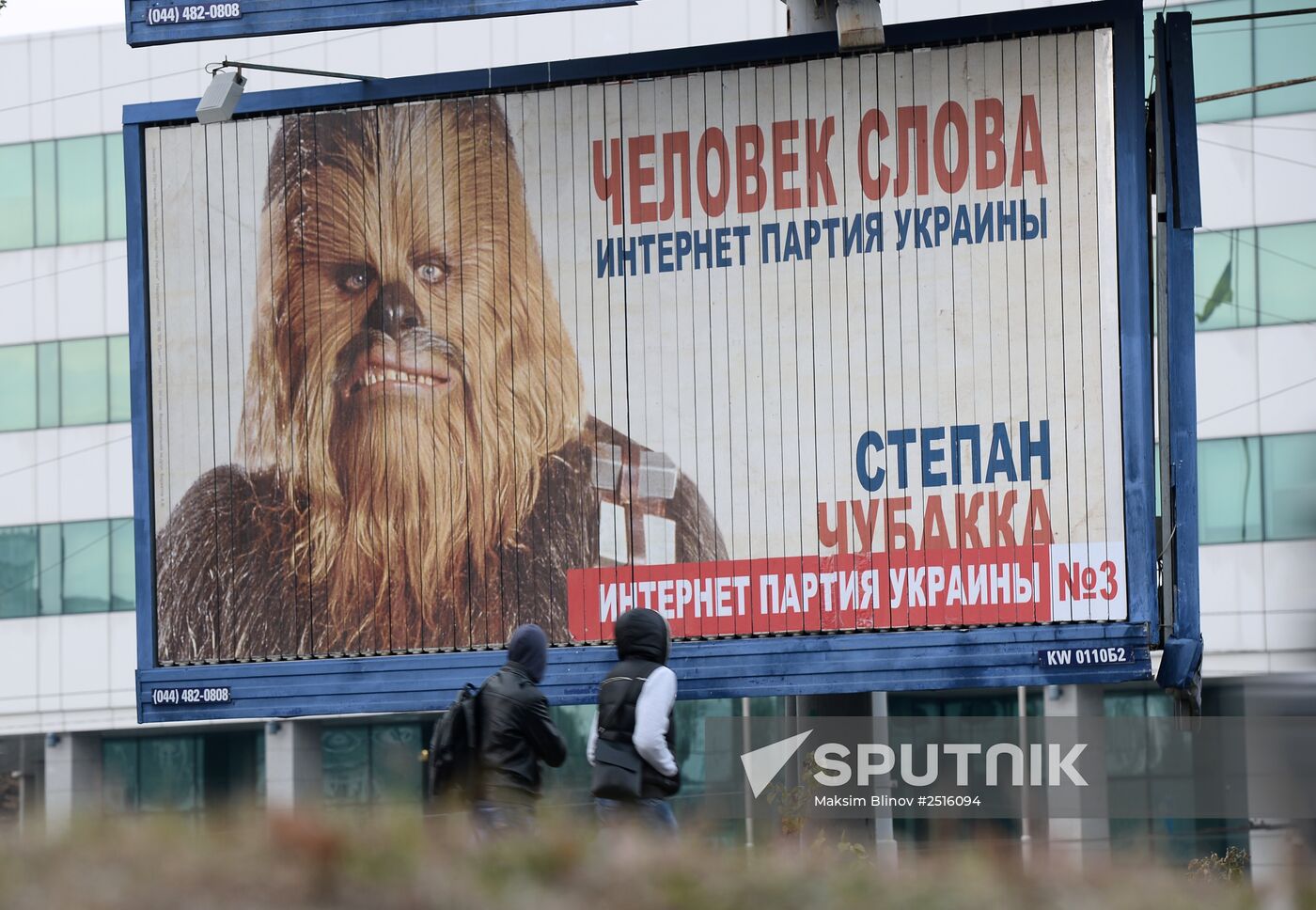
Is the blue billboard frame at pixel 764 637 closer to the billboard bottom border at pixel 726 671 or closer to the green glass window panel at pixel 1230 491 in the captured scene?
the billboard bottom border at pixel 726 671

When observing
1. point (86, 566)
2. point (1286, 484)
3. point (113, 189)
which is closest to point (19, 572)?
point (86, 566)

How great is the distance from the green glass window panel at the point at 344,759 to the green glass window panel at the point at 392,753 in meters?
0.17

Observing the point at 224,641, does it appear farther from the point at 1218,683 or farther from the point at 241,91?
the point at 1218,683

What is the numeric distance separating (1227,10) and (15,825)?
2850 centimetres

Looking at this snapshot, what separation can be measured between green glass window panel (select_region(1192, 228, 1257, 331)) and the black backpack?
80.4ft

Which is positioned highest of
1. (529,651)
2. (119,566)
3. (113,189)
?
(113,189)

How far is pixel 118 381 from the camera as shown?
37125 mm

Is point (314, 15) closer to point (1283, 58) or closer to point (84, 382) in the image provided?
point (1283, 58)

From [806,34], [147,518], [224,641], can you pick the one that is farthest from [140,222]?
[806,34]

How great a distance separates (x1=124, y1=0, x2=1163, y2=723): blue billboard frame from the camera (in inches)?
452

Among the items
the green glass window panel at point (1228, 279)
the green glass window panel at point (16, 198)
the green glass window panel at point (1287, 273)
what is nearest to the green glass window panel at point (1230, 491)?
the green glass window panel at point (1228, 279)

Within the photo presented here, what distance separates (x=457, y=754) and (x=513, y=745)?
0.92ft

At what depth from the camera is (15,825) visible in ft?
17.9

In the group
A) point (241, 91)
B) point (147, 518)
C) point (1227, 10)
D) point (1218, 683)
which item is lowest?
point (1218, 683)
